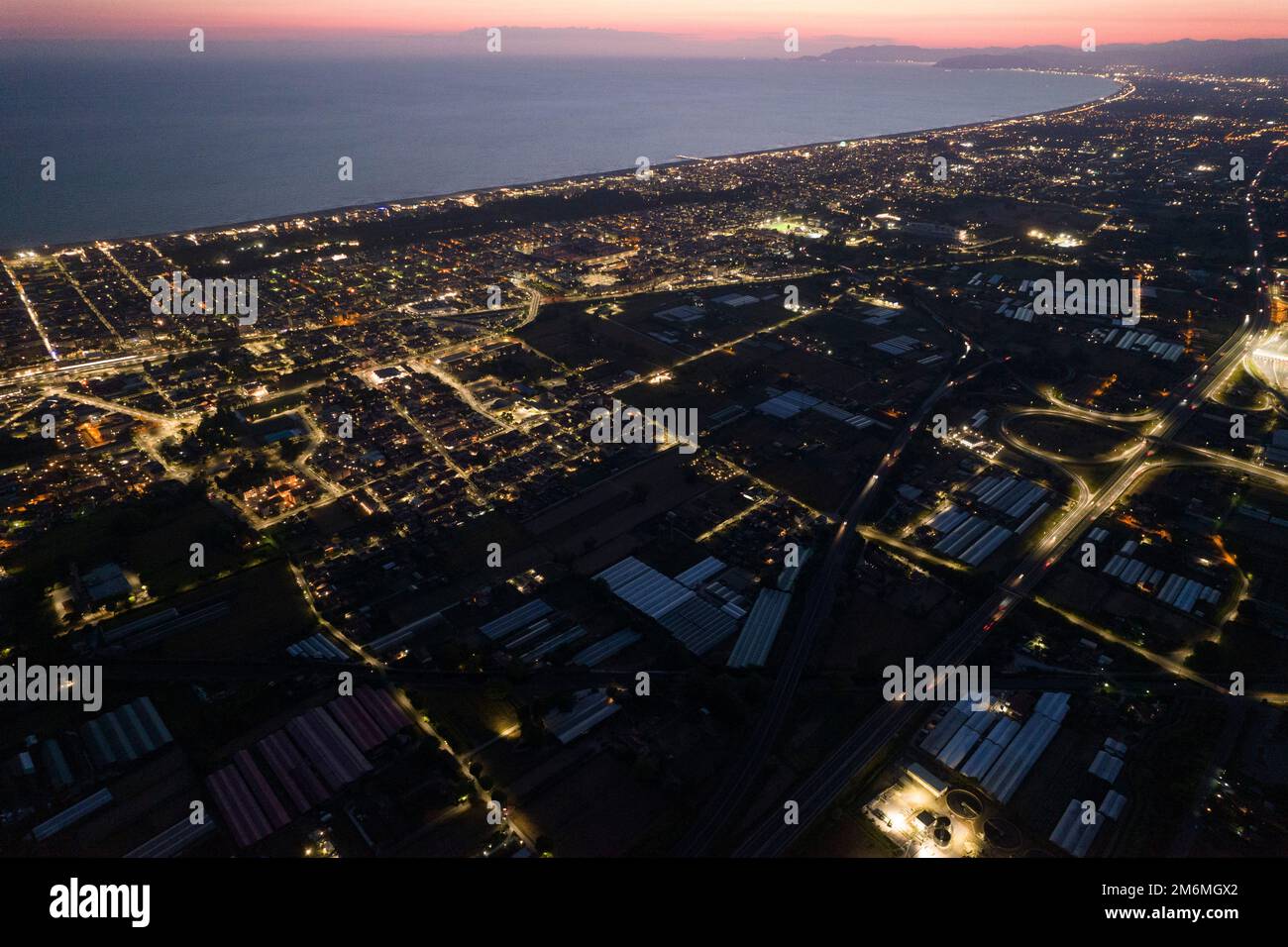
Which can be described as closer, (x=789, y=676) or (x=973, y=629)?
(x=789, y=676)

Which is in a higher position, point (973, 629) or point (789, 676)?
point (973, 629)

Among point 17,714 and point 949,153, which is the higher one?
point 949,153

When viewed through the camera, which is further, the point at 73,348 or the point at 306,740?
the point at 73,348

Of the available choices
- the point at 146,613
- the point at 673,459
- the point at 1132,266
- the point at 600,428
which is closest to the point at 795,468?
the point at 673,459

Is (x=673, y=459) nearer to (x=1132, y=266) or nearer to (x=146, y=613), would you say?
(x=146, y=613)

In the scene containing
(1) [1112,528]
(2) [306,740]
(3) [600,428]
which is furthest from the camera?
(3) [600,428]
